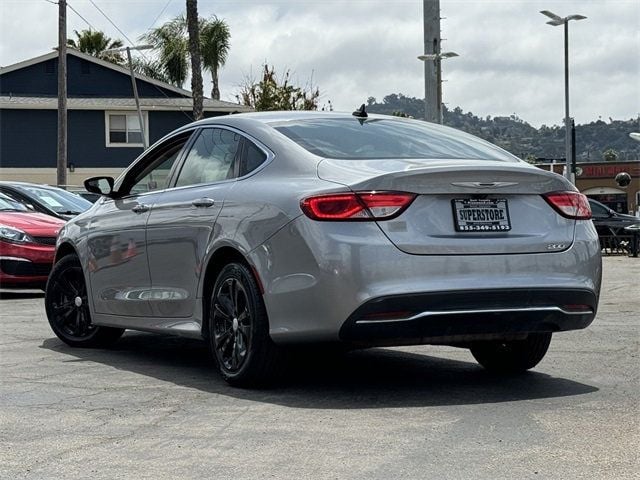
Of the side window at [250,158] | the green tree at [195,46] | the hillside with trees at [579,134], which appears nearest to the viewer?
the side window at [250,158]

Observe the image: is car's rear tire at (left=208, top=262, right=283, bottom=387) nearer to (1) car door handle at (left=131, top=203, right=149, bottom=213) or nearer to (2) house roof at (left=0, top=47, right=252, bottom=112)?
(1) car door handle at (left=131, top=203, right=149, bottom=213)

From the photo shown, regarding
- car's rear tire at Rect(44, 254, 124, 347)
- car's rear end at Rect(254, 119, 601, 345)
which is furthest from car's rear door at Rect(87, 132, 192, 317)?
car's rear end at Rect(254, 119, 601, 345)

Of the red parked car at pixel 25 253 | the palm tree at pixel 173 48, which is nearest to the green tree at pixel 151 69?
the palm tree at pixel 173 48

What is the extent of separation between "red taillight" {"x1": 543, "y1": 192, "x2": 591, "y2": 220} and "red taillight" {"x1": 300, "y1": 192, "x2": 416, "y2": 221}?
897mm

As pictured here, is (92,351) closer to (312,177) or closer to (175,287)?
(175,287)

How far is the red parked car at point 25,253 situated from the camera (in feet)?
47.1

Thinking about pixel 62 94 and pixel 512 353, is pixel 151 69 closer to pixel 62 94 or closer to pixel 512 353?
pixel 62 94

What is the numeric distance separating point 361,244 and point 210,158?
183 cm

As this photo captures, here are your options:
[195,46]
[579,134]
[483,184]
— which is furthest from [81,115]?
[579,134]

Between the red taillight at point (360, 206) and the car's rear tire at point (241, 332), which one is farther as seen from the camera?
the car's rear tire at point (241, 332)

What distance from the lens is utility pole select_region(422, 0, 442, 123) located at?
2361 cm

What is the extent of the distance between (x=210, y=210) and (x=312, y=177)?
0.89 metres

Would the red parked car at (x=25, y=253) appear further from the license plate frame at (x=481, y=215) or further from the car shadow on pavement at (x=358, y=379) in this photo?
the license plate frame at (x=481, y=215)

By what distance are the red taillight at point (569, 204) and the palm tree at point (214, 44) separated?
2207 inches
